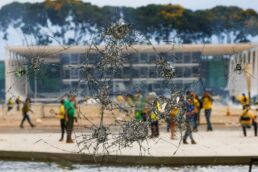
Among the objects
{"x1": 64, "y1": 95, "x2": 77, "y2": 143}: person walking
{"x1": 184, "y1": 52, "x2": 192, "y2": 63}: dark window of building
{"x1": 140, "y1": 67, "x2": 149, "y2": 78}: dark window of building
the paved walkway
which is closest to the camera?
the paved walkway

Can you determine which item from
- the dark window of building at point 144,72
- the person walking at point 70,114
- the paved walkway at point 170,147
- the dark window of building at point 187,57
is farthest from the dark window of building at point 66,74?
the person walking at point 70,114

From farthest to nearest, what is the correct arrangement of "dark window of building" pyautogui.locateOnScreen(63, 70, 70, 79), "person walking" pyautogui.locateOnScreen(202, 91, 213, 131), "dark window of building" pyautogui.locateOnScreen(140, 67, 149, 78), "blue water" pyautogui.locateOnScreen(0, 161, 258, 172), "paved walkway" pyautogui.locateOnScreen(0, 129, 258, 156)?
"dark window of building" pyautogui.locateOnScreen(63, 70, 70, 79), "dark window of building" pyautogui.locateOnScreen(140, 67, 149, 78), "person walking" pyautogui.locateOnScreen(202, 91, 213, 131), "paved walkway" pyautogui.locateOnScreen(0, 129, 258, 156), "blue water" pyautogui.locateOnScreen(0, 161, 258, 172)

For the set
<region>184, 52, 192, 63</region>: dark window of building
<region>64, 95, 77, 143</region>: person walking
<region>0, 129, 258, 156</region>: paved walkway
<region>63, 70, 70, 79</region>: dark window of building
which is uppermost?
<region>64, 95, 77, 143</region>: person walking

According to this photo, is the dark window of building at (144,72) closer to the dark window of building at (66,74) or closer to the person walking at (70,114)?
the dark window of building at (66,74)

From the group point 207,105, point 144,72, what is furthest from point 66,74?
point 207,105

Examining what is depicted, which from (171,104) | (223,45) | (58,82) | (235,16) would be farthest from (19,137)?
(235,16)

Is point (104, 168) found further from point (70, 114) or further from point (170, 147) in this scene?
point (70, 114)

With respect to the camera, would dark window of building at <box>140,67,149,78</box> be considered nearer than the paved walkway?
No

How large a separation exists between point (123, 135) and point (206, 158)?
3909 mm

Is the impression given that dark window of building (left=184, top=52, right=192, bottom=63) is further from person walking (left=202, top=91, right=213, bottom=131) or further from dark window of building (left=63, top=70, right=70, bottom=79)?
person walking (left=202, top=91, right=213, bottom=131)

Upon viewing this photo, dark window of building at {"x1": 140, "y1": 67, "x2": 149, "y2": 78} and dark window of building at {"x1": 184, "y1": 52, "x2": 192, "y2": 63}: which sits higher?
dark window of building at {"x1": 184, "y1": 52, "x2": 192, "y2": 63}

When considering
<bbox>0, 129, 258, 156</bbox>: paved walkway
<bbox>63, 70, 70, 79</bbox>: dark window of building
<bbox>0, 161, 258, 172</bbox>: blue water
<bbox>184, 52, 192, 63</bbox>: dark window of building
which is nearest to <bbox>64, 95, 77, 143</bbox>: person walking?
<bbox>0, 129, 258, 156</bbox>: paved walkway

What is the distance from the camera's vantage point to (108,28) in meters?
9.43

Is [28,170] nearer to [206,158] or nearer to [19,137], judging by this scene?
[206,158]
